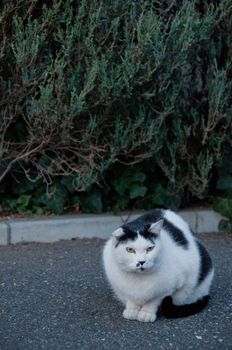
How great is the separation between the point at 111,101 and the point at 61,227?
4.33 feet

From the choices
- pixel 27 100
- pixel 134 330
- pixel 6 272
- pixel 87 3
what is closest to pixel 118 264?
pixel 134 330

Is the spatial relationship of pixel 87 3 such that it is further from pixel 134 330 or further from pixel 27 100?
pixel 134 330

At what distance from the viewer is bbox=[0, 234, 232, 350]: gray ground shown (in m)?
4.46

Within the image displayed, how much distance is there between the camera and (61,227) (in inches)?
268

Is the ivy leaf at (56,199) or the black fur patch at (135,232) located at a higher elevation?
the black fur patch at (135,232)

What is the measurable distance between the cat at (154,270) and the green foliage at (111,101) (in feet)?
5.35

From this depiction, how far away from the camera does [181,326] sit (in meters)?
4.69

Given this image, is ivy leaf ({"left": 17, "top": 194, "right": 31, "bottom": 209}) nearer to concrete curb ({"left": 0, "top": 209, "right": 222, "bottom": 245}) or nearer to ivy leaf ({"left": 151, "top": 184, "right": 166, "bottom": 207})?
concrete curb ({"left": 0, "top": 209, "right": 222, "bottom": 245})

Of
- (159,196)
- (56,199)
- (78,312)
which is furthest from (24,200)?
(78,312)

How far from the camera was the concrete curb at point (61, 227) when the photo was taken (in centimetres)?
667

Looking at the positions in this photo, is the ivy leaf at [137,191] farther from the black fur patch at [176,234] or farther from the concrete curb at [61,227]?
the black fur patch at [176,234]

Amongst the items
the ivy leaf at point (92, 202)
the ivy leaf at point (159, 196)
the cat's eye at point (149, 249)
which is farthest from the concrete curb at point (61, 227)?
the cat's eye at point (149, 249)

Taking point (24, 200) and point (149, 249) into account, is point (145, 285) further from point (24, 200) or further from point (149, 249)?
point (24, 200)

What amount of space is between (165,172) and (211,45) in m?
1.26
